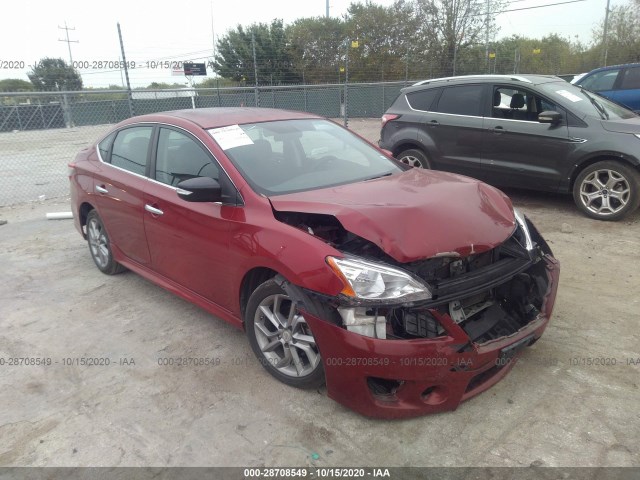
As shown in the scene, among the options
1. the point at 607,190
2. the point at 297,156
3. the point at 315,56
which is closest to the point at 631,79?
the point at 607,190

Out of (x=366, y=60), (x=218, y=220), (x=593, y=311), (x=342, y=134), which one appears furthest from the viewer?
(x=366, y=60)

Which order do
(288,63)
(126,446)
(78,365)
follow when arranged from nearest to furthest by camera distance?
(126,446)
(78,365)
(288,63)

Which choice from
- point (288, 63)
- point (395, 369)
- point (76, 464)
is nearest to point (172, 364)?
point (76, 464)

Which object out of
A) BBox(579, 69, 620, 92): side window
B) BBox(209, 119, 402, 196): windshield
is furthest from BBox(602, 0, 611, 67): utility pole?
BBox(209, 119, 402, 196): windshield

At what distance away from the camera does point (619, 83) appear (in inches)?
397

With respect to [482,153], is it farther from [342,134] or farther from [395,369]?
[395,369]

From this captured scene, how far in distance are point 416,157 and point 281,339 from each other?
17.0ft

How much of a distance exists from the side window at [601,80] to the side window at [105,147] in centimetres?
995

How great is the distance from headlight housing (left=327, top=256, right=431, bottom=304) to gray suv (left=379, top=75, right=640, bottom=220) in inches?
176

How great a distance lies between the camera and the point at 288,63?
26078mm

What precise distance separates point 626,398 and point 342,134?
2.77m

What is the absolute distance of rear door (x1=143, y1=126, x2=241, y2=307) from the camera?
3223mm

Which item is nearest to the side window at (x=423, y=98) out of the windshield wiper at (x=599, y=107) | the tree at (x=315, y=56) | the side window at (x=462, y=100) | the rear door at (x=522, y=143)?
the side window at (x=462, y=100)

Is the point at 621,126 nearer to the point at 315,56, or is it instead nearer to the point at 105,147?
the point at 105,147
